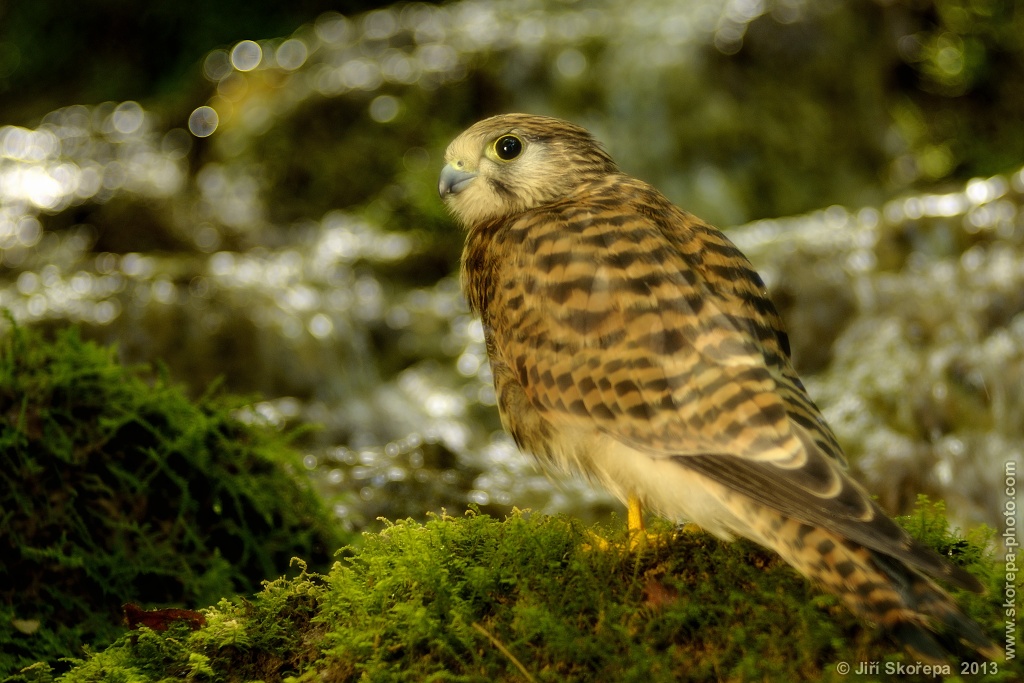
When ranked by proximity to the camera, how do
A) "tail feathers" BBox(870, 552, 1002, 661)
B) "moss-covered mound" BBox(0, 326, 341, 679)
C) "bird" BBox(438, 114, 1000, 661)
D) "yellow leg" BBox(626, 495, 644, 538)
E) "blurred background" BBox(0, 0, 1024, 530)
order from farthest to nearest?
1. "blurred background" BBox(0, 0, 1024, 530)
2. "moss-covered mound" BBox(0, 326, 341, 679)
3. "yellow leg" BBox(626, 495, 644, 538)
4. "bird" BBox(438, 114, 1000, 661)
5. "tail feathers" BBox(870, 552, 1002, 661)

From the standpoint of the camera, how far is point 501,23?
11.0 m

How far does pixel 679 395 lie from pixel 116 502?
2098mm

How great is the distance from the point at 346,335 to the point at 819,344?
344 cm

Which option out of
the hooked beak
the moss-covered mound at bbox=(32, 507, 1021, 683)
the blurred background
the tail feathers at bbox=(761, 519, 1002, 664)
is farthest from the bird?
the blurred background

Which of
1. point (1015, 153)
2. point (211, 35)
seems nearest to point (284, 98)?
point (211, 35)

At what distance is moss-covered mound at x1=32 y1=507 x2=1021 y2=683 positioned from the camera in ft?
6.29

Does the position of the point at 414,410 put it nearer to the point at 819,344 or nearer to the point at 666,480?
the point at 819,344

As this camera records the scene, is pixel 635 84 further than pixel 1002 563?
Yes

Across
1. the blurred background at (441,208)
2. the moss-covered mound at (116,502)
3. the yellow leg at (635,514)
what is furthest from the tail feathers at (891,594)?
the blurred background at (441,208)

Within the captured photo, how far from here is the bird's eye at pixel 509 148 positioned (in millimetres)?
3113

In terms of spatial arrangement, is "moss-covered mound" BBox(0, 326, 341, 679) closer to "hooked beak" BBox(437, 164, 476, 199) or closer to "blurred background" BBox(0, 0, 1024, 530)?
"blurred background" BBox(0, 0, 1024, 530)

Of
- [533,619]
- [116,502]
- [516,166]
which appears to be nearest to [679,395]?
[533,619]

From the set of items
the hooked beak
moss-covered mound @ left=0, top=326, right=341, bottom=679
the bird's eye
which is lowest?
moss-covered mound @ left=0, top=326, right=341, bottom=679

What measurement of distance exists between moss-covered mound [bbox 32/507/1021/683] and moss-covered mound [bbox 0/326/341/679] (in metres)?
0.71
